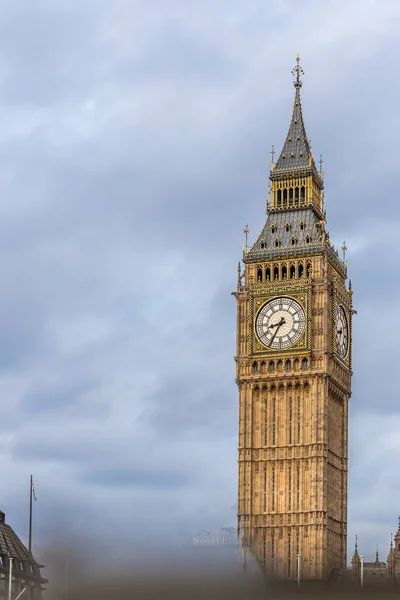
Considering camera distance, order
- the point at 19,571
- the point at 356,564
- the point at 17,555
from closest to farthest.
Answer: the point at 19,571 → the point at 17,555 → the point at 356,564

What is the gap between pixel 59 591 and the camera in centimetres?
15775

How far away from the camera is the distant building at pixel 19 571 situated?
167 metres

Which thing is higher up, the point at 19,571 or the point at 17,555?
the point at 17,555

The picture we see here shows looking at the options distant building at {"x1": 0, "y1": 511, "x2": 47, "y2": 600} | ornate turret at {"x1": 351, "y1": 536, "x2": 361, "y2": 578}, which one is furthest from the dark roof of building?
ornate turret at {"x1": 351, "y1": 536, "x2": 361, "y2": 578}

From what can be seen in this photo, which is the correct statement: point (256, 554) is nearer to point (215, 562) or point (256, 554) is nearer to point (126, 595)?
point (215, 562)

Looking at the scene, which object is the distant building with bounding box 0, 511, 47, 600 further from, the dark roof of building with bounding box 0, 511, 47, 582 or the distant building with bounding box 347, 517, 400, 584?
the distant building with bounding box 347, 517, 400, 584

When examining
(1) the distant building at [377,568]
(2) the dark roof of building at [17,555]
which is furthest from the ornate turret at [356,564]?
(2) the dark roof of building at [17,555]

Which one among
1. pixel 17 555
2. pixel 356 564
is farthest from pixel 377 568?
pixel 17 555

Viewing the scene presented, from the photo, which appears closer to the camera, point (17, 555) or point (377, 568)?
point (17, 555)

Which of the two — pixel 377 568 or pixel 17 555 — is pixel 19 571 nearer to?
pixel 17 555

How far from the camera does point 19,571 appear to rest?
16912cm

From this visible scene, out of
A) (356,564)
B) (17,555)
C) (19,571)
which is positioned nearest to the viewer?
(19,571)

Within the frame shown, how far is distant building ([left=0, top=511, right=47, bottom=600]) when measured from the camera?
16738 cm

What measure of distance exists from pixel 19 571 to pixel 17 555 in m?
2.65
